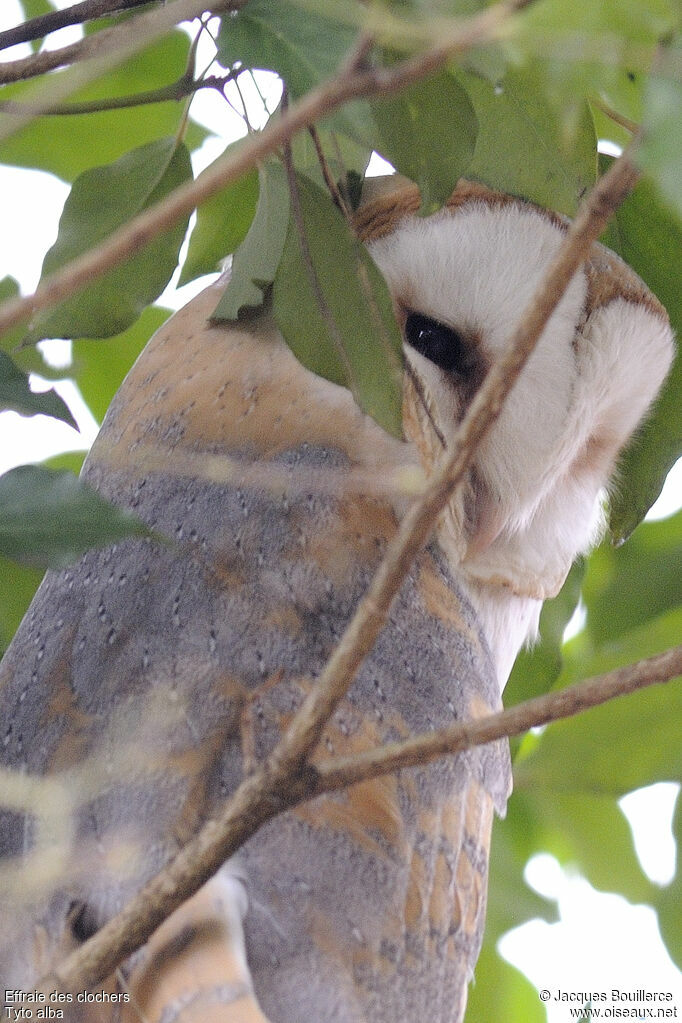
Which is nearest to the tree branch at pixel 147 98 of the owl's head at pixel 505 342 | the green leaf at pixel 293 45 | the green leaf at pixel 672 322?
the green leaf at pixel 293 45

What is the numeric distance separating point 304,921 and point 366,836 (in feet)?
0.24

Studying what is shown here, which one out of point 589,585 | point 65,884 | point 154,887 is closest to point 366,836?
point 65,884

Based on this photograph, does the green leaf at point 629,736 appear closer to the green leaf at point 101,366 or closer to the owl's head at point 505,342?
the owl's head at point 505,342

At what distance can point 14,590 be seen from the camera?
1014mm

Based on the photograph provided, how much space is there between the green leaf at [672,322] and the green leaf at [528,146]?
0.22 m

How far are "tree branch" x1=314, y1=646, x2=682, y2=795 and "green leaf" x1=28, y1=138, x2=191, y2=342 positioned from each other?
50 centimetres

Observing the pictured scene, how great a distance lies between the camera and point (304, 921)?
71 cm

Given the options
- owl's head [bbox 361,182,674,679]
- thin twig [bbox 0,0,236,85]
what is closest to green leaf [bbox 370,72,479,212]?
thin twig [bbox 0,0,236,85]

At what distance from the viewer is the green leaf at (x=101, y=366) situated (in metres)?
1.24

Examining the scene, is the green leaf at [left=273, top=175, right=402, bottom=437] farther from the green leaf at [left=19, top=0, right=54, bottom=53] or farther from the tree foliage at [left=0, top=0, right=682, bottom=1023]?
the green leaf at [left=19, top=0, right=54, bottom=53]

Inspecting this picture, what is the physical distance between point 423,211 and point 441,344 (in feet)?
0.85

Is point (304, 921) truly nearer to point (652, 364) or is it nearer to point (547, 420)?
point (547, 420)

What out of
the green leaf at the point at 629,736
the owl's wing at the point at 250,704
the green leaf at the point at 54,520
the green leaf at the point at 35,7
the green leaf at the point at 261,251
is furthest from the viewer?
the green leaf at the point at 35,7

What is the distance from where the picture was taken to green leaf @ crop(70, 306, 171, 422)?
1.24 metres
